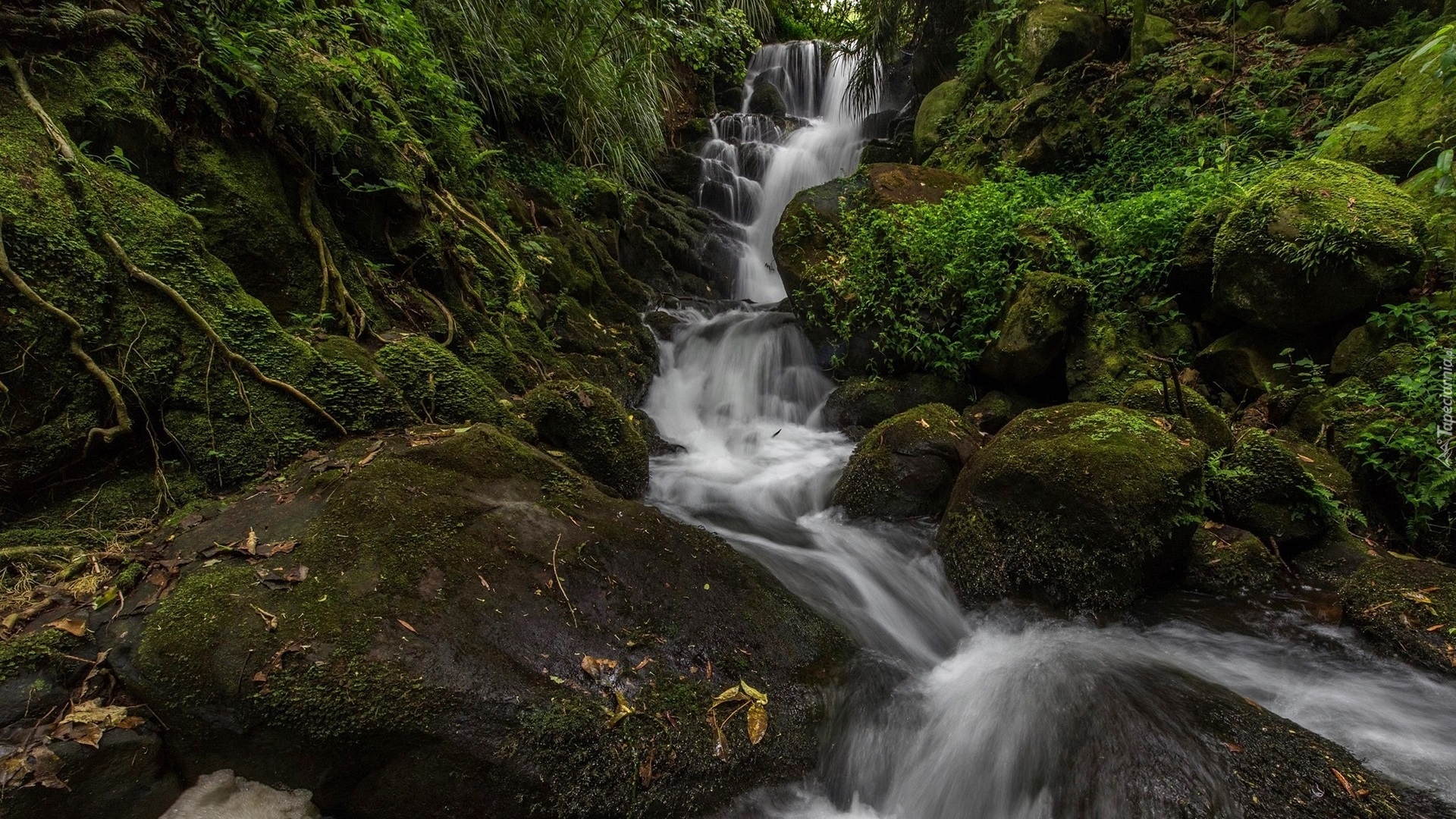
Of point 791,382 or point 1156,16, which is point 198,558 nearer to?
point 791,382

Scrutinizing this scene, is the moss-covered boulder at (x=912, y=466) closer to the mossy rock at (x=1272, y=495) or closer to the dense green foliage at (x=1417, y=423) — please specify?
the mossy rock at (x=1272, y=495)

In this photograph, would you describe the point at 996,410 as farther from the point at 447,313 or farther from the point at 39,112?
the point at 39,112

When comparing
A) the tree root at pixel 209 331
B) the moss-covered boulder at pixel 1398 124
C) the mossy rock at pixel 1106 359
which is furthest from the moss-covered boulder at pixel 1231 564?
the tree root at pixel 209 331

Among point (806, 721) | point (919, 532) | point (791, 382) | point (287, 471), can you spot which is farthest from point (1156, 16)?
point (287, 471)

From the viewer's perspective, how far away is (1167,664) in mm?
3105

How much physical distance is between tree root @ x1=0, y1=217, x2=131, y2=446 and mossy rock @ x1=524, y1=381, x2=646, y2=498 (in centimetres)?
197

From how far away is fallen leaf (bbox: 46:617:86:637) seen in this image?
6.42 feet

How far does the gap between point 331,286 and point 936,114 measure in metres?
10.0

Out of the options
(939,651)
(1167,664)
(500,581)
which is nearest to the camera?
(500,581)

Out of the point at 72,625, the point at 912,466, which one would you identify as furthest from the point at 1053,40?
the point at 72,625

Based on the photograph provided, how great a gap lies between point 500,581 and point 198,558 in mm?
1120

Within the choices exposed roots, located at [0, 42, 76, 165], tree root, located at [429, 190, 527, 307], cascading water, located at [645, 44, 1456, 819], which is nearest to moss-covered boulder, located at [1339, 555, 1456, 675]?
cascading water, located at [645, 44, 1456, 819]

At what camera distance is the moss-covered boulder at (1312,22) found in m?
6.84

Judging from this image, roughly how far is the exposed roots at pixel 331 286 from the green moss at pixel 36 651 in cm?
217
